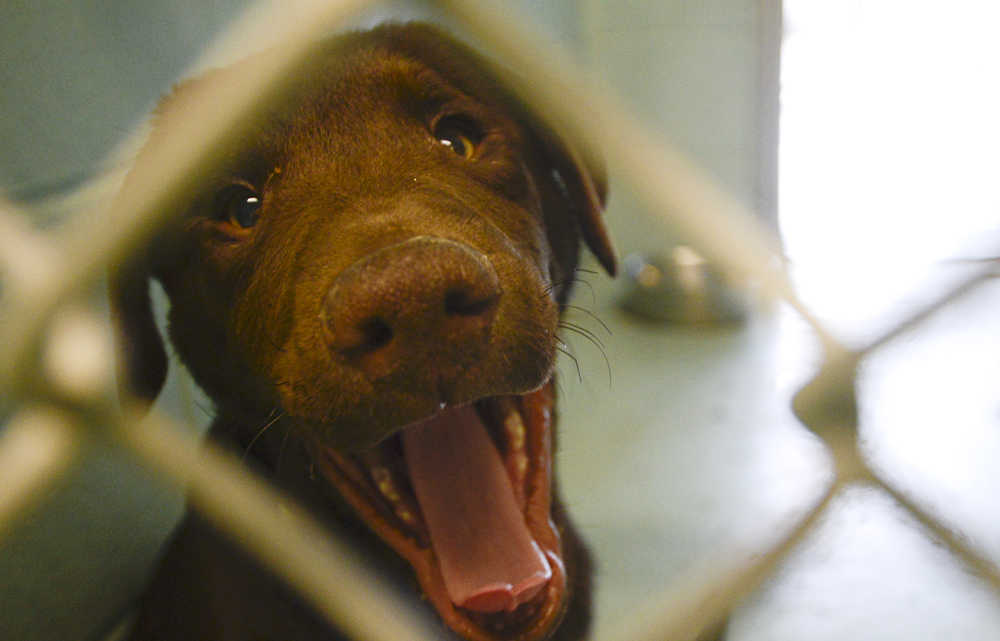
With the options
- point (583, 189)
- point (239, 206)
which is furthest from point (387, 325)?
point (583, 189)

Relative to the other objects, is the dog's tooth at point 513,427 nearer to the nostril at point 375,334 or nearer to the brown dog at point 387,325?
the brown dog at point 387,325

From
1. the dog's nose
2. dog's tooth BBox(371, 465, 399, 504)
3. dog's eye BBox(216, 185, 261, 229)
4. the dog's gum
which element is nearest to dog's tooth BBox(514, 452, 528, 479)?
the dog's gum

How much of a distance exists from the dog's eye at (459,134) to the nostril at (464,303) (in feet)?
1.56

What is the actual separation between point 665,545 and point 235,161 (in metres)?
1.29

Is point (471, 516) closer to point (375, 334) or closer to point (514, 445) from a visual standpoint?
point (514, 445)

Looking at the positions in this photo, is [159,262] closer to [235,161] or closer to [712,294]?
[235,161]

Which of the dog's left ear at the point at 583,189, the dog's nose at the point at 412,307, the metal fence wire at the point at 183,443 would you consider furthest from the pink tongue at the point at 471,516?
the dog's left ear at the point at 583,189

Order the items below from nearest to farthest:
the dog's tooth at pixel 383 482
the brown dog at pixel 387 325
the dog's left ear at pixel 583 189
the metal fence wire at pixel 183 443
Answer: the metal fence wire at pixel 183 443, the brown dog at pixel 387 325, the dog's tooth at pixel 383 482, the dog's left ear at pixel 583 189

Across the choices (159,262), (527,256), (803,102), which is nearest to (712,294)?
(803,102)

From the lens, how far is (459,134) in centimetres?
129

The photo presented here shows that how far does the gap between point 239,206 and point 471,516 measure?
58 centimetres

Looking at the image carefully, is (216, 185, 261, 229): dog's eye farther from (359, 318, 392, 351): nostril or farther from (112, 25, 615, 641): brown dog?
(359, 318, 392, 351): nostril

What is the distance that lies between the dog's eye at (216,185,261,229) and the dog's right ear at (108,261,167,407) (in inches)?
8.7

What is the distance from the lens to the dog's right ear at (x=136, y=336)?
133 centimetres
